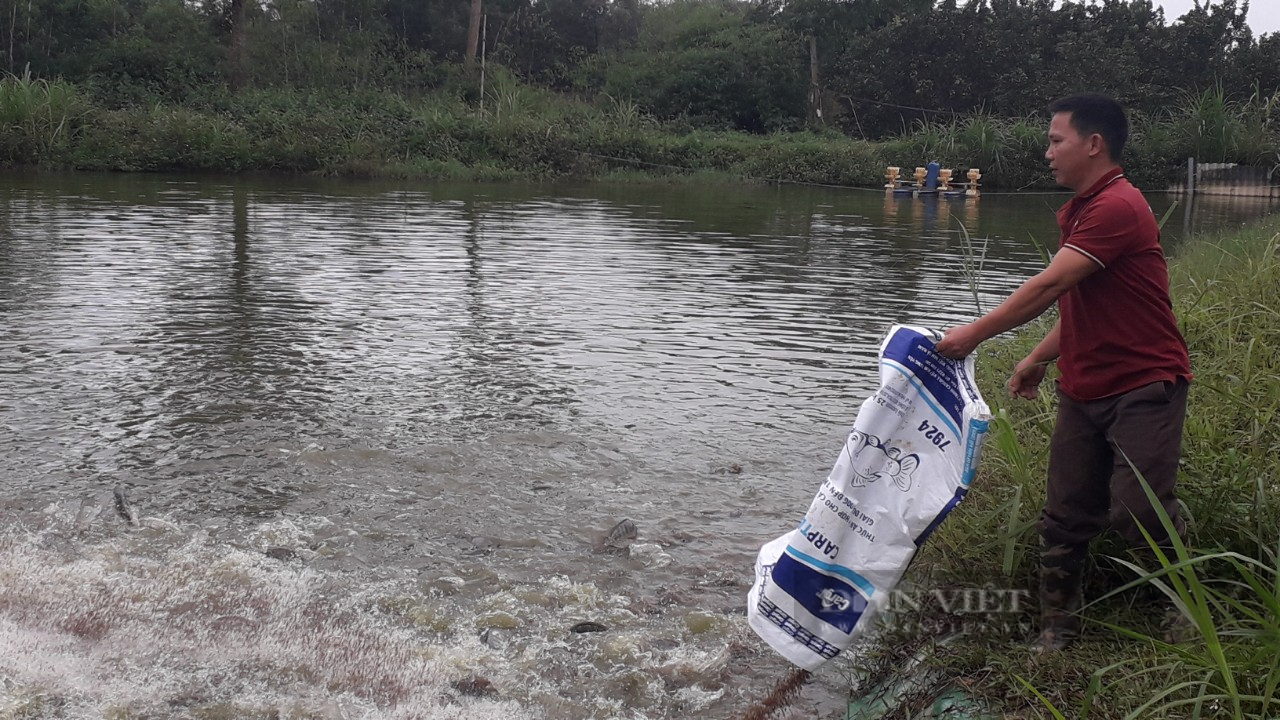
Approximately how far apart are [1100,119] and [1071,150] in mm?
107

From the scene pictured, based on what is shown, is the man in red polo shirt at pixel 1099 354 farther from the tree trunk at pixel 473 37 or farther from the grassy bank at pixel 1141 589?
the tree trunk at pixel 473 37

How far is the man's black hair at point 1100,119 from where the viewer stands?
3203 mm

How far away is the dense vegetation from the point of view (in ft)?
96.9

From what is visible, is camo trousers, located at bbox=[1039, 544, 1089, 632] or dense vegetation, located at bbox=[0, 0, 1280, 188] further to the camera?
dense vegetation, located at bbox=[0, 0, 1280, 188]

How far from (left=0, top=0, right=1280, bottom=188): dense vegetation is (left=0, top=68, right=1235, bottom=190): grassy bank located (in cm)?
7

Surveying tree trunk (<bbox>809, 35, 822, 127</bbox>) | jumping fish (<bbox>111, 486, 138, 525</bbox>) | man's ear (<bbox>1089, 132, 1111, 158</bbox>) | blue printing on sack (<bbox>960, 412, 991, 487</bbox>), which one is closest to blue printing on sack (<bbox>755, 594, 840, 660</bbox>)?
blue printing on sack (<bbox>960, 412, 991, 487</bbox>)

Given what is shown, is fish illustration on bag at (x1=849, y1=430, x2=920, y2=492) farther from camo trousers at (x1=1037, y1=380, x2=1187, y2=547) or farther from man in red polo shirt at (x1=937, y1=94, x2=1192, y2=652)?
camo trousers at (x1=1037, y1=380, x2=1187, y2=547)

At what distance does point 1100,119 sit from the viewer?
10.5 ft

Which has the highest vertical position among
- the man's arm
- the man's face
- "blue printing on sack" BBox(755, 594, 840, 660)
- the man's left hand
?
the man's face

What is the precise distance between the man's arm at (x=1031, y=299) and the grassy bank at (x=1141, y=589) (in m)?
0.67

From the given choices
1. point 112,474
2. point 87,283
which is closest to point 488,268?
point 87,283

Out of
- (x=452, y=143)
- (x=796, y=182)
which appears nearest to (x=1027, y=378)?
(x=796, y=182)

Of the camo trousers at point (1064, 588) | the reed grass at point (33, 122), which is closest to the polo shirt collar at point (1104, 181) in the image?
the camo trousers at point (1064, 588)

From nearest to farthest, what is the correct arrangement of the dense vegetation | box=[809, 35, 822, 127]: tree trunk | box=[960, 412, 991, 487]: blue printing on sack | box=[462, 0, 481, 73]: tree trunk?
box=[960, 412, 991, 487]: blue printing on sack
the dense vegetation
box=[462, 0, 481, 73]: tree trunk
box=[809, 35, 822, 127]: tree trunk
